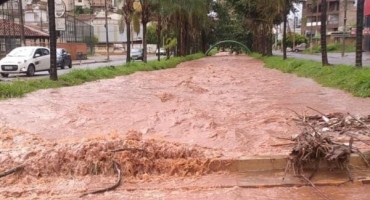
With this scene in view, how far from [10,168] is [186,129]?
3.53 m

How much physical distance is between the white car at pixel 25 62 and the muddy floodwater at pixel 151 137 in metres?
9.33

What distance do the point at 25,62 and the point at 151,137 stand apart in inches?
674

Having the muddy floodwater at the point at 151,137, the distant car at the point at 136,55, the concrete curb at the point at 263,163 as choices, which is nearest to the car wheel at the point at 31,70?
the muddy floodwater at the point at 151,137

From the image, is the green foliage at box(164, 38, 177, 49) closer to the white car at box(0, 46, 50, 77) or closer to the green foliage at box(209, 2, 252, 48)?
the green foliage at box(209, 2, 252, 48)

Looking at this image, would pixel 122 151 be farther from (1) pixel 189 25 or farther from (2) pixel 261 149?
(1) pixel 189 25

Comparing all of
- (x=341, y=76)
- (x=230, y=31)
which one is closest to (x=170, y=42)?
(x=230, y=31)

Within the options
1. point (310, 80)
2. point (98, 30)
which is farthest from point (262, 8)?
point (98, 30)

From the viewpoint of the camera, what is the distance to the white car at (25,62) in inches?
904

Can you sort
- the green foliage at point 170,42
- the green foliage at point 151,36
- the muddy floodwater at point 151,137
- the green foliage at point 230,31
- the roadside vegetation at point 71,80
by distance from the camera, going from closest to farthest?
the muddy floodwater at point 151,137, the roadside vegetation at point 71,80, the green foliage at point 170,42, the green foliage at point 230,31, the green foliage at point 151,36

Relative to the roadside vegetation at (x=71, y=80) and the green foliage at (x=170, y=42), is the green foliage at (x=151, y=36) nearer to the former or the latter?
the green foliage at (x=170, y=42)

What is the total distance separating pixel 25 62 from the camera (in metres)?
23.4

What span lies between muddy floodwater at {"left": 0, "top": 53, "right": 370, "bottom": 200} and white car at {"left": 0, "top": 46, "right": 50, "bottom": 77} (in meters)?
9.33

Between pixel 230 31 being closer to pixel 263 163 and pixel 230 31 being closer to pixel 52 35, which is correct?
pixel 52 35

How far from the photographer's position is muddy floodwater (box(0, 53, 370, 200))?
20.1ft
